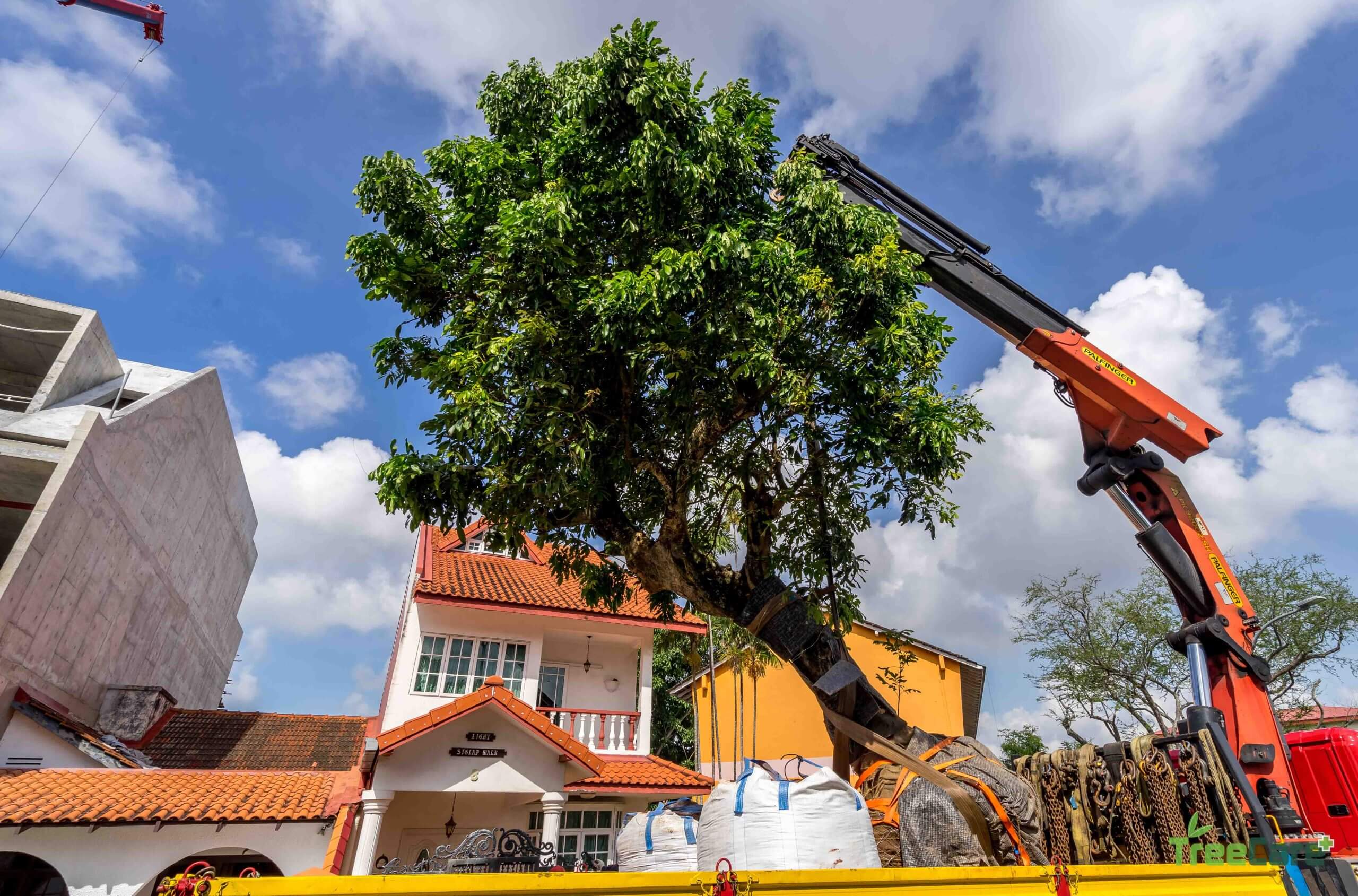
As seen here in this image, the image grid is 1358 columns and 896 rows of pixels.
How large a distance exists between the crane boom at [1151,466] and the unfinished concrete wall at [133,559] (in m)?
14.4

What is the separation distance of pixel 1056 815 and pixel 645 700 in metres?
11.6

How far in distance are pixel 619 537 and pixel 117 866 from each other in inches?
369

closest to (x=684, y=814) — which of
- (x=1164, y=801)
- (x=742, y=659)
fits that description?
(x=1164, y=801)

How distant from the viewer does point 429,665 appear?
49.0 feet

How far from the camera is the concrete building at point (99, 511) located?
516 inches

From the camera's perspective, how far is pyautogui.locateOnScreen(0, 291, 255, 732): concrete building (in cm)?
1312

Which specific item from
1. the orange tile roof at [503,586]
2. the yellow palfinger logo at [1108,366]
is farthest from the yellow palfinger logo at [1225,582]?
the orange tile roof at [503,586]

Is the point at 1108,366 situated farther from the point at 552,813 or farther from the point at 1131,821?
the point at 552,813

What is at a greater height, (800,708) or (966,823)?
(800,708)

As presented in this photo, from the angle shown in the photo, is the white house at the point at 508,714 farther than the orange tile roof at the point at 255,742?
No

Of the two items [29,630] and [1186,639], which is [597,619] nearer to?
[29,630]

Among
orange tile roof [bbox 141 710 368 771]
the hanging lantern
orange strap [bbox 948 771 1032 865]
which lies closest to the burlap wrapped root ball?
orange strap [bbox 948 771 1032 865]

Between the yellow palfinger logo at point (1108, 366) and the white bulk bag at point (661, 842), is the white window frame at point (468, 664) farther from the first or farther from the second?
the yellow palfinger logo at point (1108, 366)

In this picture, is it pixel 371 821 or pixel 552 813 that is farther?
pixel 552 813
